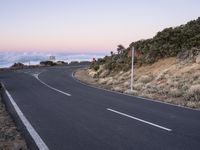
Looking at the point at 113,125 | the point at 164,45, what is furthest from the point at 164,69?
the point at 113,125

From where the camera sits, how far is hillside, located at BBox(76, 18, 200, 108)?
772 inches

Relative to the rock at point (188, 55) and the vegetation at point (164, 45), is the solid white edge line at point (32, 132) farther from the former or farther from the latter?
the vegetation at point (164, 45)

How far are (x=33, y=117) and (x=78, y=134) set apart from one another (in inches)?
130

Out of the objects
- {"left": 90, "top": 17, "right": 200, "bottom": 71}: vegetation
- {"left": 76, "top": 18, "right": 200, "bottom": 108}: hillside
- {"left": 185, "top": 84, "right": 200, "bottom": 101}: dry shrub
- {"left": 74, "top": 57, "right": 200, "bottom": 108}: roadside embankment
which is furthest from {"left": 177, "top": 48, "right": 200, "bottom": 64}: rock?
{"left": 185, "top": 84, "right": 200, "bottom": 101}: dry shrub

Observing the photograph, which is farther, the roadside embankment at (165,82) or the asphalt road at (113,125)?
the roadside embankment at (165,82)

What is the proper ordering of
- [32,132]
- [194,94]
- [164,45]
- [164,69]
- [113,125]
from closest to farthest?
1. [32,132]
2. [113,125]
3. [194,94]
4. [164,69]
5. [164,45]

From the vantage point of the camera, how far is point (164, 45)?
3166 centimetres

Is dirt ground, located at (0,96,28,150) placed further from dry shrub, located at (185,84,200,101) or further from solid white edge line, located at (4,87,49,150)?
dry shrub, located at (185,84,200,101)

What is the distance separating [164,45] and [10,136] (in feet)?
80.6

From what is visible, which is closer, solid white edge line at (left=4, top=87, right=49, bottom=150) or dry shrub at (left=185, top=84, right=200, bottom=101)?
solid white edge line at (left=4, top=87, right=49, bottom=150)

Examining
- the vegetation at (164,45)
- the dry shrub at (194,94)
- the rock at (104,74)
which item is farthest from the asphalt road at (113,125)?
the rock at (104,74)

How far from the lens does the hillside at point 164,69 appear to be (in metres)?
19.6

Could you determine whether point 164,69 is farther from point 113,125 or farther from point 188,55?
point 113,125

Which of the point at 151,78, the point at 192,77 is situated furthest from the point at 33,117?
the point at 151,78
